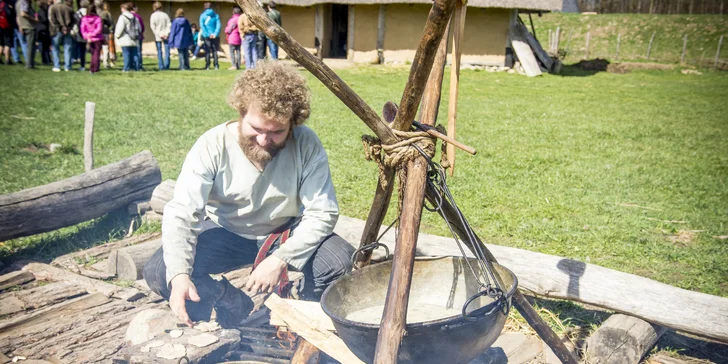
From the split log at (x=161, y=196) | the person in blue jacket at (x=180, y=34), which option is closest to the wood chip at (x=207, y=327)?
the split log at (x=161, y=196)

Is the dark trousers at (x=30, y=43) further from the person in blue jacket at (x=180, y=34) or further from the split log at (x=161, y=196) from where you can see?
the split log at (x=161, y=196)

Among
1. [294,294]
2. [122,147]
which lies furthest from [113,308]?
[122,147]

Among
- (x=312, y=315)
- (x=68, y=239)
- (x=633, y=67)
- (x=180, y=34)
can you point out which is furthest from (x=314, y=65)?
(x=633, y=67)

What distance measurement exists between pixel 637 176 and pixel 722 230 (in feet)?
5.76

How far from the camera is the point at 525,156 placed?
753 cm

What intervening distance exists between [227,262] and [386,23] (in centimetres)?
1765

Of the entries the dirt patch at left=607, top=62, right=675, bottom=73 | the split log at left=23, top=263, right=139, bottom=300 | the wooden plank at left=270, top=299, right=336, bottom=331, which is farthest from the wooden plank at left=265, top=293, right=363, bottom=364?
the dirt patch at left=607, top=62, right=675, bottom=73

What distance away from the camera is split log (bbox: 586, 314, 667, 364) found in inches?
120

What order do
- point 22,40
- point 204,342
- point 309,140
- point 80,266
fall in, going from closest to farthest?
point 204,342 < point 309,140 < point 80,266 < point 22,40

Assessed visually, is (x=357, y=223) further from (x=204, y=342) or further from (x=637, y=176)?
(x=637, y=176)

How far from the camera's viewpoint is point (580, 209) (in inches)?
219

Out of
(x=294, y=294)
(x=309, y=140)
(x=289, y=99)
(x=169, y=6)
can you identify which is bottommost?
(x=294, y=294)

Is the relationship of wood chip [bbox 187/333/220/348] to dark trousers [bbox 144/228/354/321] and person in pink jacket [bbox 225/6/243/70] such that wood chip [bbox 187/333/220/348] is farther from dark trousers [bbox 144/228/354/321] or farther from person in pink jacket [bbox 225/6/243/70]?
person in pink jacket [bbox 225/6/243/70]

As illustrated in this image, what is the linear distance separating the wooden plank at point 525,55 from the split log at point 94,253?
15.6 meters
